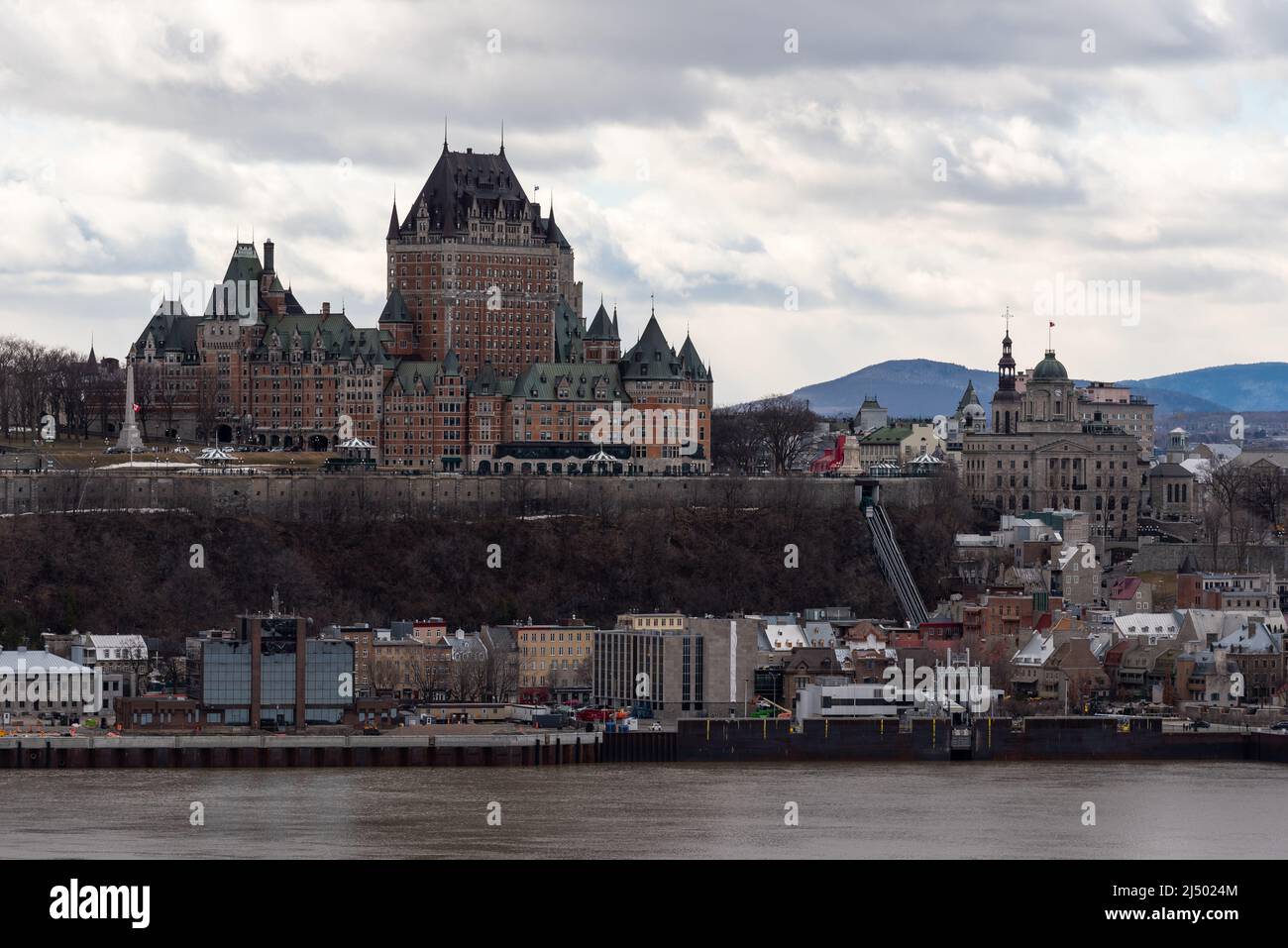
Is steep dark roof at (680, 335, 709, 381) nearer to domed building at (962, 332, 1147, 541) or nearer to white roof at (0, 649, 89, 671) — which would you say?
domed building at (962, 332, 1147, 541)

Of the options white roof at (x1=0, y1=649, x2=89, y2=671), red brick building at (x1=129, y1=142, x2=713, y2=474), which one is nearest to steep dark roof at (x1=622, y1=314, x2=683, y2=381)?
red brick building at (x1=129, y1=142, x2=713, y2=474)

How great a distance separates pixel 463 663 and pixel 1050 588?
34340 mm

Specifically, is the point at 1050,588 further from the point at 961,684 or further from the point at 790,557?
the point at 961,684

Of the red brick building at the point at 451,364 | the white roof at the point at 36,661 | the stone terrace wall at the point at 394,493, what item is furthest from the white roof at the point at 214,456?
the white roof at the point at 36,661

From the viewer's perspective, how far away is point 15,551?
146 m

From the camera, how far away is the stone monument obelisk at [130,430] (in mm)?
172875

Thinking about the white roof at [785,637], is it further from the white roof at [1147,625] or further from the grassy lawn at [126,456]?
the grassy lawn at [126,456]

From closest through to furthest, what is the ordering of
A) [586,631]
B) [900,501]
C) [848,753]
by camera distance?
1. [848,753]
2. [586,631]
3. [900,501]

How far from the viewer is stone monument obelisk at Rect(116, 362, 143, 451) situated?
17288cm

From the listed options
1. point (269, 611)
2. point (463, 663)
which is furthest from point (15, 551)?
point (463, 663)

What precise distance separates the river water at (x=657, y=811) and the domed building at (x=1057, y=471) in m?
60.8

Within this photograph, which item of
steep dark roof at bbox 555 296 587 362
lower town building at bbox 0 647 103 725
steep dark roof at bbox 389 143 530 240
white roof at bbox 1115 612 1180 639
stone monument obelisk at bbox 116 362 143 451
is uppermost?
steep dark roof at bbox 389 143 530 240

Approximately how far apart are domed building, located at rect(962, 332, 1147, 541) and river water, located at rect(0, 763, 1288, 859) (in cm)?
6085

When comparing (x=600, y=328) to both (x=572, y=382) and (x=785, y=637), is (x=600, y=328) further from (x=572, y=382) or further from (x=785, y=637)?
(x=785, y=637)
